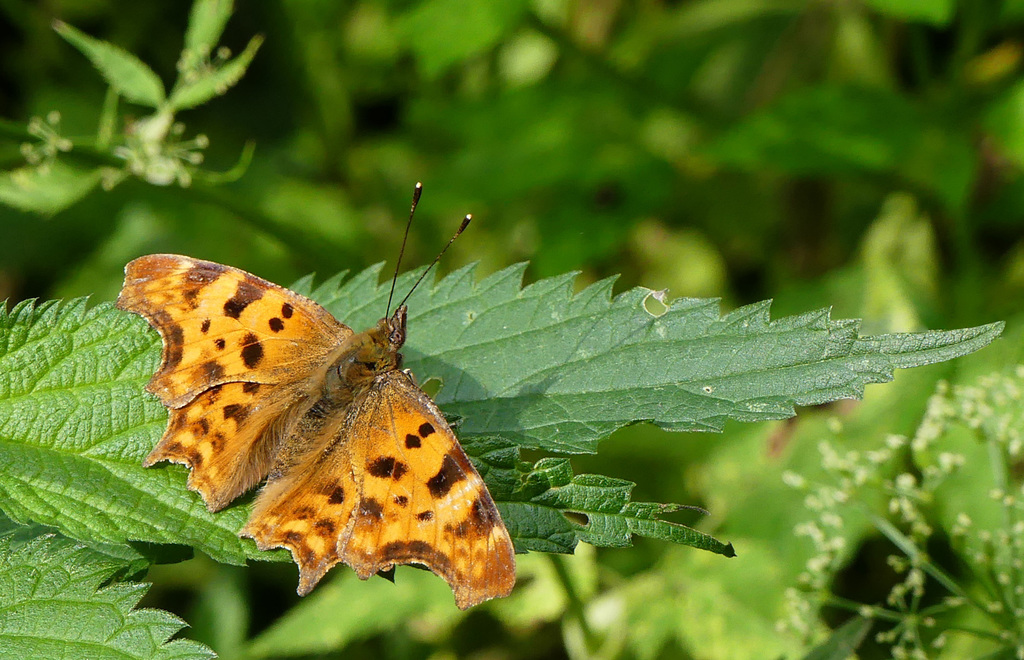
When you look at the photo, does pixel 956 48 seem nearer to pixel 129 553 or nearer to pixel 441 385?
pixel 441 385

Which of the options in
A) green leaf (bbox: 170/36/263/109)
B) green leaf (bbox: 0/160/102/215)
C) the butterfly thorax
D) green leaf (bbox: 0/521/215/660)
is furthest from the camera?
green leaf (bbox: 170/36/263/109)

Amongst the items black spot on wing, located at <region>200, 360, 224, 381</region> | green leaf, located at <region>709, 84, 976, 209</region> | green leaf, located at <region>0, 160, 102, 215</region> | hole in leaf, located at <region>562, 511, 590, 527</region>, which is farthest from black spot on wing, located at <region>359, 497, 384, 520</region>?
green leaf, located at <region>709, 84, 976, 209</region>

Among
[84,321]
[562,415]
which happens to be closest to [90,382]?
[84,321]

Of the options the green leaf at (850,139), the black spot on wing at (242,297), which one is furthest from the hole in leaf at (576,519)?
the green leaf at (850,139)

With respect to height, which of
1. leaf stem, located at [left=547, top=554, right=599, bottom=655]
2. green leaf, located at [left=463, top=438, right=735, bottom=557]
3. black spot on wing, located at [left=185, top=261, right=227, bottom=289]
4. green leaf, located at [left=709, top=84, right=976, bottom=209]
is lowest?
green leaf, located at [left=463, top=438, right=735, bottom=557]

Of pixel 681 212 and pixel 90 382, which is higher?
pixel 681 212

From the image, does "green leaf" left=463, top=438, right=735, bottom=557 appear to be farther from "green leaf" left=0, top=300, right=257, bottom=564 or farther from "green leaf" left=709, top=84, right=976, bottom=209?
"green leaf" left=709, top=84, right=976, bottom=209
